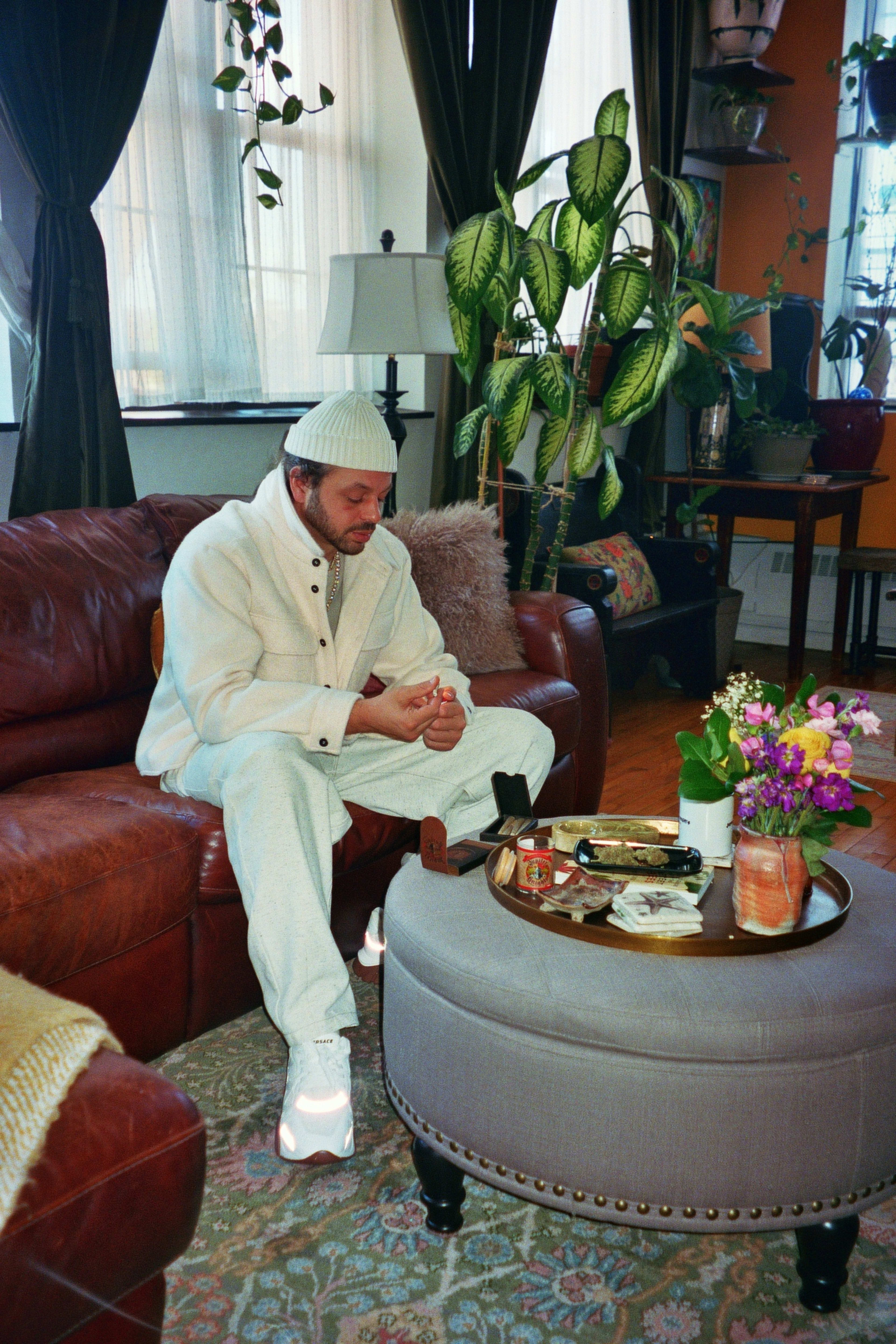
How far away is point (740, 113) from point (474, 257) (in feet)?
9.20

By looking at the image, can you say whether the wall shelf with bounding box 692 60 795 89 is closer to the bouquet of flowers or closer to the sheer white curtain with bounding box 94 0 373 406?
the sheer white curtain with bounding box 94 0 373 406

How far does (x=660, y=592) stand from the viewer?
4551 millimetres

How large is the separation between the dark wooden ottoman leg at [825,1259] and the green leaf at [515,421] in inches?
93.2

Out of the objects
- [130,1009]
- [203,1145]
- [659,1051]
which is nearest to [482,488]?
[130,1009]

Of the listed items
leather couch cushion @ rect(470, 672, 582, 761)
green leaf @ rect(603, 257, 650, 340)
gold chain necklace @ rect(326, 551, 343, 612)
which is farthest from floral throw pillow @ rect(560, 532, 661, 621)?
gold chain necklace @ rect(326, 551, 343, 612)

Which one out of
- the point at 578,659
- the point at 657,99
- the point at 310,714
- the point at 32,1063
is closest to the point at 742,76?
the point at 657,99

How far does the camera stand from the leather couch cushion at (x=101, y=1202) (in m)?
0.92

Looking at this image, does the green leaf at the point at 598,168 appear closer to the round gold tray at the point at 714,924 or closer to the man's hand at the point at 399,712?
the man's hand at the point at 399,712

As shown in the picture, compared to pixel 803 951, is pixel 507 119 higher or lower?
higher

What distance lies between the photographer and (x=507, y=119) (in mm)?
4070

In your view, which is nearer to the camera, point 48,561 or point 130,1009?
point 130,1009

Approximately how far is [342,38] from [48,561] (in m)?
2.40

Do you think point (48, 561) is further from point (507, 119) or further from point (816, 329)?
point (816, 329)

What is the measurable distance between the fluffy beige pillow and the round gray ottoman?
138 centimetres
